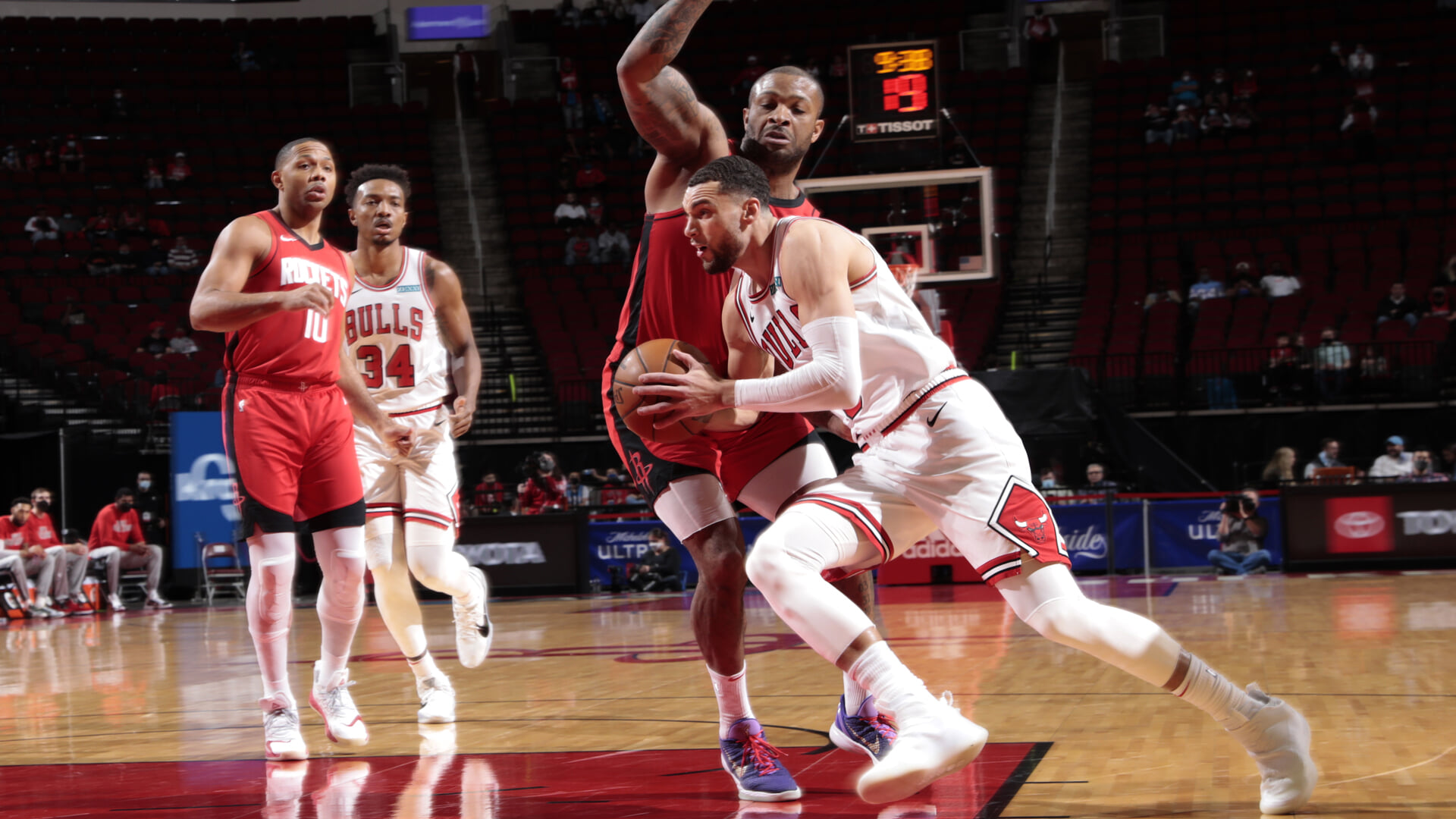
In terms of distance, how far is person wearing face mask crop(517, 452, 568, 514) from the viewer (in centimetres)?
1472

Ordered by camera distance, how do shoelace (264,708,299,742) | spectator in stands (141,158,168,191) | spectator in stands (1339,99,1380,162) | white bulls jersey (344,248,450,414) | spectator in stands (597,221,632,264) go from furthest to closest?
spectator in stands (141,158,168,191)
spectator in stands (597,221,632,264)
spectator in stands (1339,99,1380,162)
white bulls jersey (344,248,450,414)
shoelace (264,708,299,742)

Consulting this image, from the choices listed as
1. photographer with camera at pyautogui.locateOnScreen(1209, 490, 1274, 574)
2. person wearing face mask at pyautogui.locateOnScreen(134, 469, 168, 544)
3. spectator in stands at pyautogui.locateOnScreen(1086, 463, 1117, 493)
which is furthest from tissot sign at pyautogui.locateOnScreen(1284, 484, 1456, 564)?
person wearing face mask at pyautogui.locateOnScreen(134, 469, 168, 544)

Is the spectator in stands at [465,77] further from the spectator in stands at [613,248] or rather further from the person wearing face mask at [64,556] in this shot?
the person wearing face mask at [64,556]

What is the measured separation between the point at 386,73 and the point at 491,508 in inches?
498

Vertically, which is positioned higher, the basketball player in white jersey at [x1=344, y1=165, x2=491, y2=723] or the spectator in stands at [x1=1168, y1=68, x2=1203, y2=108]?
the spectator in stands at [x1=1168, y1=68, x2=1203, y2=108]

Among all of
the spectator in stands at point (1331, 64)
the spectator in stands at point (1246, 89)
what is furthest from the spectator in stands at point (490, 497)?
the spectator in stands at point (1331, 64)

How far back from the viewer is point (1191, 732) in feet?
14.1

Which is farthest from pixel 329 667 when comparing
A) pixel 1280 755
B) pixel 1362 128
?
pixel 1362 128

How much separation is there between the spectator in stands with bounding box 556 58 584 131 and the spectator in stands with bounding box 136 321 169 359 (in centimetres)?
787

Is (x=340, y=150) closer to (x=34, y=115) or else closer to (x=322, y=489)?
(x=34, y=115)

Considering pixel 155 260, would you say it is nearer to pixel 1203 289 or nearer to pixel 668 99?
pixel 1203 289

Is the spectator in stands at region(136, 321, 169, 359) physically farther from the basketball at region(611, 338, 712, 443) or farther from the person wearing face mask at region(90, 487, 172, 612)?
the basketball at region(611, 338, 712, 443)

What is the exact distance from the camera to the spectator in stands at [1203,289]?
17891 mm

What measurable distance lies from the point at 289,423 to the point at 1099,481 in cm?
1136
